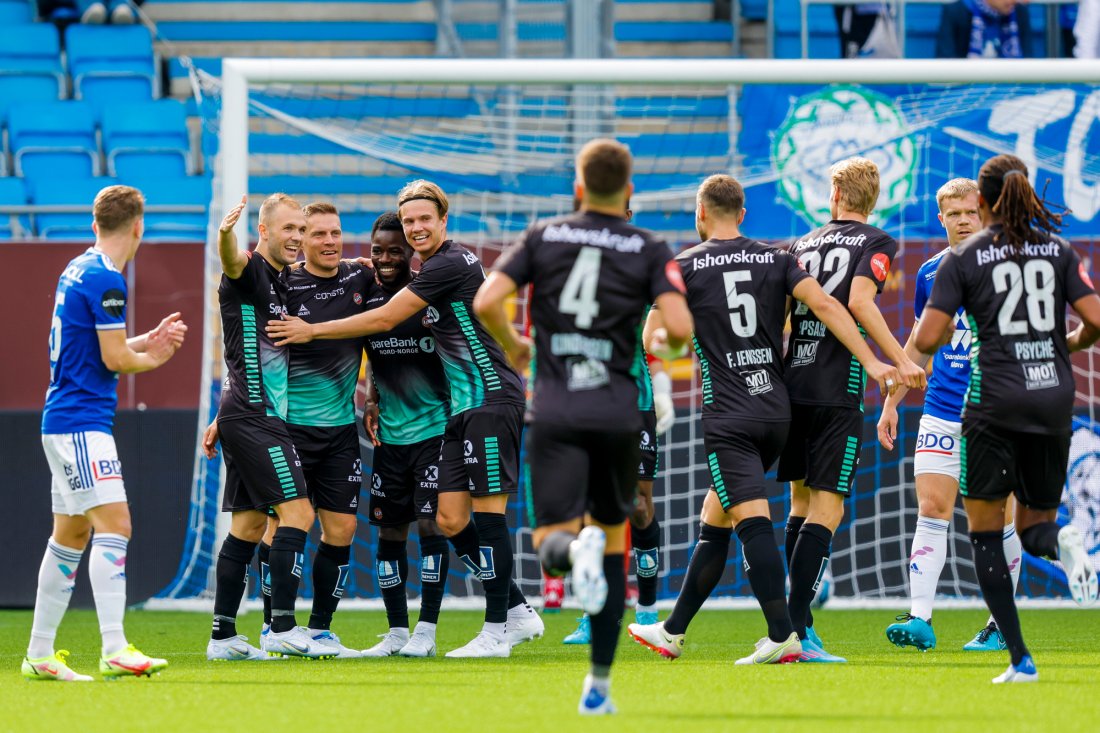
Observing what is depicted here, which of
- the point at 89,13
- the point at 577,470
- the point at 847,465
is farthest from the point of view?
the point at 89,13

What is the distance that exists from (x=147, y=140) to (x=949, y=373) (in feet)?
32.4

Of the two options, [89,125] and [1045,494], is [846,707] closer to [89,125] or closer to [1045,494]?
[1045,494]

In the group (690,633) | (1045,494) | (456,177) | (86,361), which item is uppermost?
(456,177)

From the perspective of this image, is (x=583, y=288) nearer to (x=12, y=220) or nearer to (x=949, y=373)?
(x=949, y=373)

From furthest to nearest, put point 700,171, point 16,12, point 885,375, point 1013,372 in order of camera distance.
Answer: point 16,12, point 700,171, point 885,375, point 1013,372

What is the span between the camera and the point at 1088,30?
1399 centimetres

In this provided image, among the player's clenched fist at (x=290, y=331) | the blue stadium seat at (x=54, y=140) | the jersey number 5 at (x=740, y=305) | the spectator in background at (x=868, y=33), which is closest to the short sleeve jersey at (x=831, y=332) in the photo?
the jersey number 5 at (x=740, y=305)

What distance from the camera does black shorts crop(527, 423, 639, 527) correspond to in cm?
512

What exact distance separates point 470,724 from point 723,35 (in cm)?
1311

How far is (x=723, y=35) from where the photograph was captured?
54.7 ft

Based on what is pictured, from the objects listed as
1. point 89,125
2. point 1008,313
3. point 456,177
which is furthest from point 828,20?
point 1008,313

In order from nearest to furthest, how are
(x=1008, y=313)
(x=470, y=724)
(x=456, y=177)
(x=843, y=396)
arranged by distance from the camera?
1. (x=470, y=724)
2. (x=1008, y=313)
3. (x=843, y=396)
4. (x=456, y=177)

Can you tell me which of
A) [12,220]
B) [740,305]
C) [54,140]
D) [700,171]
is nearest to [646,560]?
[740,305]

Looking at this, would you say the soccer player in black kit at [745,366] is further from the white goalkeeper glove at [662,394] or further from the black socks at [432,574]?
the black socks at [432,574]
